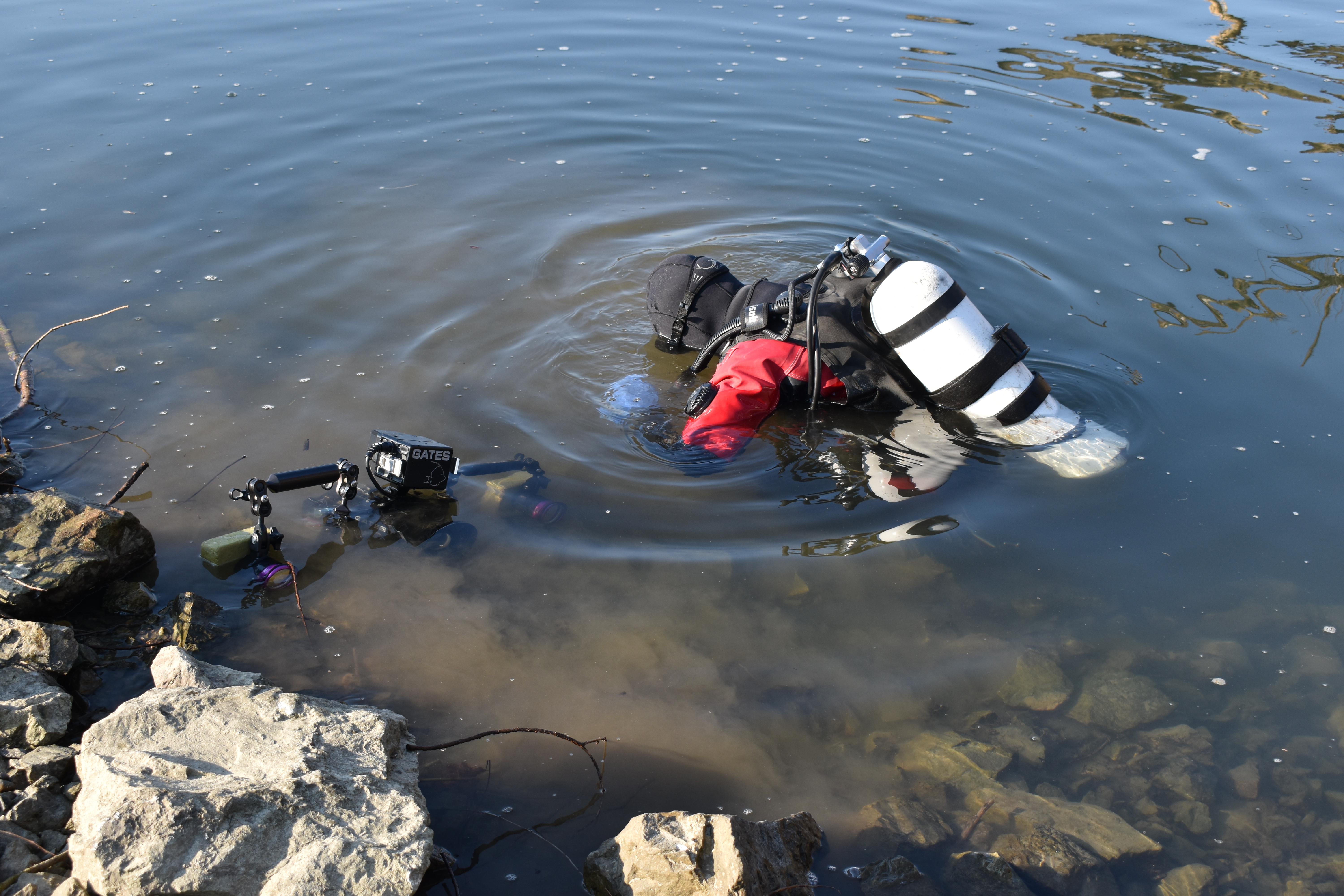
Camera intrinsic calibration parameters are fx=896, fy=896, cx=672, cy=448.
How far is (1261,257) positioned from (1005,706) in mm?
4355

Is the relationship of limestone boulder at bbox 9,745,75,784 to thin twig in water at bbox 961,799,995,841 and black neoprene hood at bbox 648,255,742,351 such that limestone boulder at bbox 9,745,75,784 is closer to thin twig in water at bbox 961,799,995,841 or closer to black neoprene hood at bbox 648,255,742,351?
thin twig in water at bbox 961,799,995,841

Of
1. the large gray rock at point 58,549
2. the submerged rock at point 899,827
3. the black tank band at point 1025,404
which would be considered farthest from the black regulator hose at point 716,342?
the large gray rock at point 58,549

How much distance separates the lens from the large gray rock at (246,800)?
1.95m

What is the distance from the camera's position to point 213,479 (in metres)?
3.99

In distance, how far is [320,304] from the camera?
546cm

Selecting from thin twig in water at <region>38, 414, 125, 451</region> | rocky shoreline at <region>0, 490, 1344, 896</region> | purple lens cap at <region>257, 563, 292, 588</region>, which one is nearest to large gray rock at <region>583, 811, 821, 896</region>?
rocky shoreline at <region>0, 490, 1344, 896</region>

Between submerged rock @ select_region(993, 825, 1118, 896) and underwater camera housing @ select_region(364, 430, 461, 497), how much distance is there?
244cm

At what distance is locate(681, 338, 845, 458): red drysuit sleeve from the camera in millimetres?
4035

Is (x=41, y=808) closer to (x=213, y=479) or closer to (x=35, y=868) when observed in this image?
(x=35, y=868)

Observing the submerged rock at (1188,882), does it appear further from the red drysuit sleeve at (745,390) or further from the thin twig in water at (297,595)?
the thin twig in water at (297,595)

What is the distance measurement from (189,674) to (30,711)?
0.40 meters

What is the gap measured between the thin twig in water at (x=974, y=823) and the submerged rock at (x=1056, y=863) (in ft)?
0.24

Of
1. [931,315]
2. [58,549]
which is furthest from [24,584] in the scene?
[931,315]

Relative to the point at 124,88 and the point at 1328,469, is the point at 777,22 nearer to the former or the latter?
the point at 124,88
